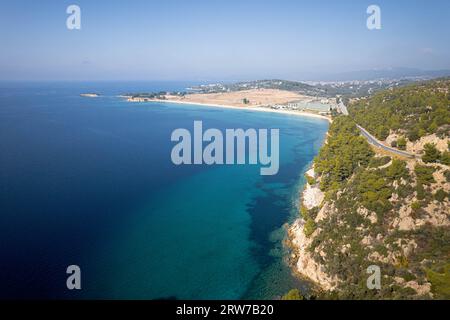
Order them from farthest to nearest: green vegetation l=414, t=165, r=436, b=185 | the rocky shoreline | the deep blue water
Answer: green vegetation l=414, t=165, r=436, b=185 < the deep blue water < the rocky shoreline

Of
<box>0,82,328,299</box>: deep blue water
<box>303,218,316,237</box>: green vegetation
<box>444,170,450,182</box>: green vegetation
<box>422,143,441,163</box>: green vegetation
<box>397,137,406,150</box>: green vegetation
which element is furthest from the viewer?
<box>397,137,406,150</box>: green vegetation

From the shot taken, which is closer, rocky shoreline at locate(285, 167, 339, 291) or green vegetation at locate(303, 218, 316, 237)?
rocky shoreline at locate(285, 167, 339, 291)

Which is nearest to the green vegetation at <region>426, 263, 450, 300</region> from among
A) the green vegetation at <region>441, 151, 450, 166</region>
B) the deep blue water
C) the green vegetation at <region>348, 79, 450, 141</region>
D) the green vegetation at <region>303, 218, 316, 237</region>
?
the deep blue water

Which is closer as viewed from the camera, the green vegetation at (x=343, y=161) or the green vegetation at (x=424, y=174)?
the green vegetation at (x=424, y=174)

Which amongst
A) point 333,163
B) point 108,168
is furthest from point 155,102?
point 333,163

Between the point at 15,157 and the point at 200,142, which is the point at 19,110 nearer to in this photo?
the point at 15,157

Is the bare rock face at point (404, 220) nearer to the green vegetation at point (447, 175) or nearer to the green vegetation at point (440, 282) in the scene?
the green vegetation at point (447, 175)

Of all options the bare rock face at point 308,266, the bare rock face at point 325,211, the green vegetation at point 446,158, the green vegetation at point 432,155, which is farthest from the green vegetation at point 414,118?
the bare rock face at point 308,266

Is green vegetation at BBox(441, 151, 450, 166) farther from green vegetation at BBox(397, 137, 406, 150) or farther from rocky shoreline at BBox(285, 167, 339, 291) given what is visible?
rocky shoreline at BBox(285, 167, 339, 291)

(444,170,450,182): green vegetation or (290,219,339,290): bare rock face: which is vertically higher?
(444,170,450,182): green vegetation
